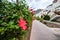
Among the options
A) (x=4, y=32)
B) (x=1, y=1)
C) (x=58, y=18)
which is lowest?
(x=58, y=18)

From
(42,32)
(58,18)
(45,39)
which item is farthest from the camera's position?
(58,18)

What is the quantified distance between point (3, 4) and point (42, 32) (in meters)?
1.05

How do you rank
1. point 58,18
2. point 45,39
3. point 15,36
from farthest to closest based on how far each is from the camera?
1. point 58,18
2. point 45,39
3. point 15,36

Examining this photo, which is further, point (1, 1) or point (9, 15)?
point (1, 1)

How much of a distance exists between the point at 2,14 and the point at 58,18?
5.76 meters

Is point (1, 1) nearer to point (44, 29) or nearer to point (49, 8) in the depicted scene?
point (44, 29)

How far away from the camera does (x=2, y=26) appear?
148 centimetres

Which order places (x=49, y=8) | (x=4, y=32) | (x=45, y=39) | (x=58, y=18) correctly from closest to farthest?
(x=4, y=32)
(x=45, y=39)
(x=58, y=18)
(x=49, y=8)

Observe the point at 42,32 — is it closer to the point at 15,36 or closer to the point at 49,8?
the point at 15,36

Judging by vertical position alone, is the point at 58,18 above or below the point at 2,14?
below

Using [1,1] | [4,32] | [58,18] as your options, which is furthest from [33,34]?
[58,18]

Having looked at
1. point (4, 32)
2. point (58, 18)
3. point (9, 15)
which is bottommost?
point (58, 18)

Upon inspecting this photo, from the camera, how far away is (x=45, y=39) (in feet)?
8.36

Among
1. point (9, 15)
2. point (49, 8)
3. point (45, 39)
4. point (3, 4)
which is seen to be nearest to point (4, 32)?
point (9, 15)
